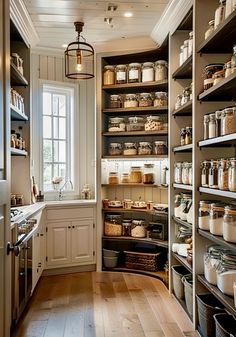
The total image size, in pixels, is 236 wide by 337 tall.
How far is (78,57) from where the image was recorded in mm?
3801

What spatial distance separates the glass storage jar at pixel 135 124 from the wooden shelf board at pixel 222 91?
1.70 m

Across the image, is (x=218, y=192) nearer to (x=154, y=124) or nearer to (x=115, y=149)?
(x=154, y=124)

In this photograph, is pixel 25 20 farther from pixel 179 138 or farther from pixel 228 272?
pixel 228 272

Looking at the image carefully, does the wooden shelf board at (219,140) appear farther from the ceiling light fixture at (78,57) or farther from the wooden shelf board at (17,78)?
the wooden shelf board at (17,78)

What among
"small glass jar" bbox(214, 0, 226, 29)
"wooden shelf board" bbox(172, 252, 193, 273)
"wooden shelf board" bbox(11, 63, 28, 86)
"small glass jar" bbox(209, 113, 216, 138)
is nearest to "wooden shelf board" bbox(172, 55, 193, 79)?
"small glass jar" bbox(214, 0, 226, 29)

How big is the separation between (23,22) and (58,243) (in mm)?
2439

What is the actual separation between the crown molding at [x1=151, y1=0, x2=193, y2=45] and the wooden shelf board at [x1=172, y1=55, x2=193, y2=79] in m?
0.43

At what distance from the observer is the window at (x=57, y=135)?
4828 mm

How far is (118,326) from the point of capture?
2.93m

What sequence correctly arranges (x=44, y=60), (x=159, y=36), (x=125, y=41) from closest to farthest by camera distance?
(x=159, y=36)
(x=125, y=41)
(x=44, y=60)

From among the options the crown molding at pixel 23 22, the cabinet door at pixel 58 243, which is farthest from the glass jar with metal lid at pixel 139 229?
the crown molding at pixel 23 22

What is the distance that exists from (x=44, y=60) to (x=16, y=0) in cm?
156

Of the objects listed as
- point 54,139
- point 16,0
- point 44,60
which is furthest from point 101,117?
point 16,0

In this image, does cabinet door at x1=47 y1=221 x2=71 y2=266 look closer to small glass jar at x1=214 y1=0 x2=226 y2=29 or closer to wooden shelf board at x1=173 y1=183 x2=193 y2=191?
wooden shelf board at x1=173 y1=183 x2=193 y2=191
